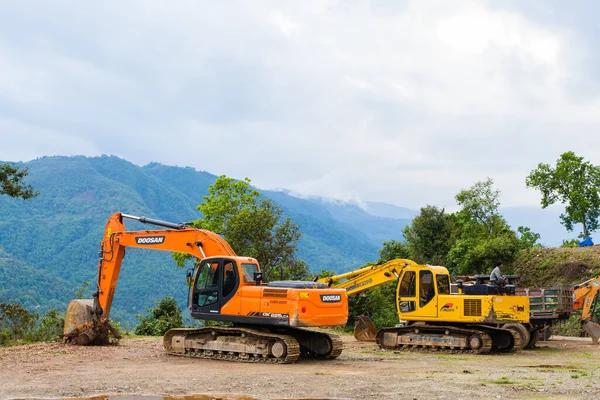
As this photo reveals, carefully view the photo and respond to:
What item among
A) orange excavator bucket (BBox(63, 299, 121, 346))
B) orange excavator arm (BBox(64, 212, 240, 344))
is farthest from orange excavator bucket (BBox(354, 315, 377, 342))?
orange excavator bucket (BBox(63, 299, 121, 346))

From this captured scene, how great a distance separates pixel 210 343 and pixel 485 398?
8.55 m

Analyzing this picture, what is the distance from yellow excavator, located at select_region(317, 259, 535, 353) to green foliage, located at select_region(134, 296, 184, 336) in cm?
1207

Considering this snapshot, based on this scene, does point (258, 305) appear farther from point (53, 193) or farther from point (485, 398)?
point (53, 193)

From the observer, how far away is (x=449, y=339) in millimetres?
22891

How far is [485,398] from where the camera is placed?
12.7 meters

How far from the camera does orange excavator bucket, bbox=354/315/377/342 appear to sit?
27.1 metres

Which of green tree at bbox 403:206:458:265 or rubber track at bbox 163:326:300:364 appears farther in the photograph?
green tree at bbox 403:206:458:265

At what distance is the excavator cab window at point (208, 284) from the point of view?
1925 cm

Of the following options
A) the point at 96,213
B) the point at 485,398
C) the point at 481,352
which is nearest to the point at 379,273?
the point at 481,352

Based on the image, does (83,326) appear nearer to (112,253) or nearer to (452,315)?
(112,253)

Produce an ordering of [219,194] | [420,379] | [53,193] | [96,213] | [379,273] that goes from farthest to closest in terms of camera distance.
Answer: [53,193]
[96,213]
[219,194]
[379,273]
[420,379]

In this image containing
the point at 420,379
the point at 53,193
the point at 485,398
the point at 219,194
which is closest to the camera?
the point at 485,398

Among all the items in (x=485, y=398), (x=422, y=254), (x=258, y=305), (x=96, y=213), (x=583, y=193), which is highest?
(x=96, y=213)

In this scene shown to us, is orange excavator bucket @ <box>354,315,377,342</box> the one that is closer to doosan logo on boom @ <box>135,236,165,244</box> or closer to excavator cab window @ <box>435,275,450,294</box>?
excavator cab window @ <box>435,275,450,294</box>
